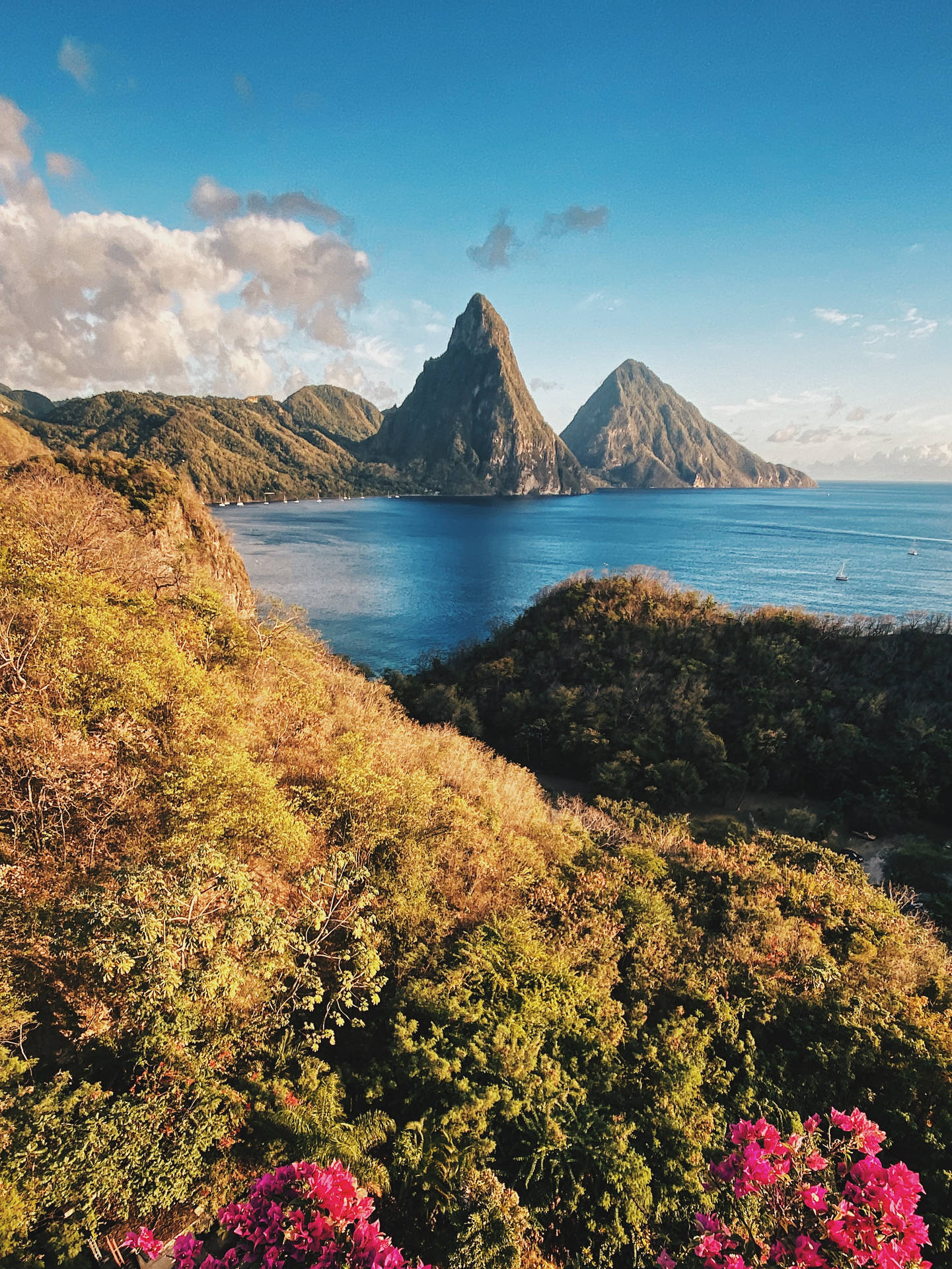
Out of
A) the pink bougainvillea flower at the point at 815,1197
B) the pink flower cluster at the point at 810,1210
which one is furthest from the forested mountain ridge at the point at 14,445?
the pink bougainvillea flower at the point at 815,1197

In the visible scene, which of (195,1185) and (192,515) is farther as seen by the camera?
(192,515)

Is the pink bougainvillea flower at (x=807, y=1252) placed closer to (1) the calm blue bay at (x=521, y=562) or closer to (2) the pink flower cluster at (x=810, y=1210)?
(2) the pink flower cluster at (x=810, y=1210)

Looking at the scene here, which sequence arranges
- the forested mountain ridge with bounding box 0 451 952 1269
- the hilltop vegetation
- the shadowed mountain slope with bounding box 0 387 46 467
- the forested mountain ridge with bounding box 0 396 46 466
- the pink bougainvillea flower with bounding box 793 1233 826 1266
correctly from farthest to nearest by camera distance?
the forested mountain ridge with bounding box 0 396 46 466, the shadowed mountain slope with bounding box 0 387 46 467, the hilltop vegetation, the forested mountain ridge with bounding box 0 451 952 1269, the pink bougainvillea flower with bounding box 793 1233 826 1266

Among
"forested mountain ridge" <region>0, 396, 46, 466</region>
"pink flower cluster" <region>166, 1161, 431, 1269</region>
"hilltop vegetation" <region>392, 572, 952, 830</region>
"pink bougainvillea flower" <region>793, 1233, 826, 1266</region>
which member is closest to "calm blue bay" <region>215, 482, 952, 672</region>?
"hilltop vegetation" <region>392, 572, 952, 830</region>

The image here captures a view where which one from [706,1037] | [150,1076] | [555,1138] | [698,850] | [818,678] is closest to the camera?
[150,1076]

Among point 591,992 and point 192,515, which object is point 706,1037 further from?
point 192,515

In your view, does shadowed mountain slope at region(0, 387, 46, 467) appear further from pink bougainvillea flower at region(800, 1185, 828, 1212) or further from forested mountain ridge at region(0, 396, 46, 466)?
pink bougainvillea flower at region(800, 1185, 828, 1212)

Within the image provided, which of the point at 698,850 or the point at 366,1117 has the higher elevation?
the point at 366,1117

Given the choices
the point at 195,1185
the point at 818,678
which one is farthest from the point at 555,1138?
the point at 818,678
